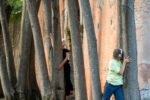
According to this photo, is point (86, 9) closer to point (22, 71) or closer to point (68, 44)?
point (22, 71)

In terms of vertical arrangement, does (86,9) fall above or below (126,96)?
above

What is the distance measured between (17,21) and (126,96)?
43.6 ft

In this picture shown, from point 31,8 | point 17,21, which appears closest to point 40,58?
point 31,8

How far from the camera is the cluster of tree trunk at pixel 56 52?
18.8 ft

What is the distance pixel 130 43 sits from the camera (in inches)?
224

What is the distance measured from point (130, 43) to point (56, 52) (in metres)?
3.75

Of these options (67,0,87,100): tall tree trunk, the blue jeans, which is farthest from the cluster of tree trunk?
the blue jeans

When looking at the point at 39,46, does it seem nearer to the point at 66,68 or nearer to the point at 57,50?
the point at 57,50

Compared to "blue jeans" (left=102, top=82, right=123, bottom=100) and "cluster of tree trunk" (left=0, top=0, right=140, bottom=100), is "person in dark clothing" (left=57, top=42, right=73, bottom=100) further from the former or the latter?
"blue jeans" (left=102, top=82, right=123, bottom=100)

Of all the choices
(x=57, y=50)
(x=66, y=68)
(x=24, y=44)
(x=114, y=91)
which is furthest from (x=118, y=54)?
(x=24, y=44)

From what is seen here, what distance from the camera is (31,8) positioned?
9422 mm

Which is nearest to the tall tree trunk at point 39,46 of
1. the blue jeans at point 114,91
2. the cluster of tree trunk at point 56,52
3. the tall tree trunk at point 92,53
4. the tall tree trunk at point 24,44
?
the cluster of tree trunk at point 56,52

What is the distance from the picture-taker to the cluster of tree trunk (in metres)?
5.74

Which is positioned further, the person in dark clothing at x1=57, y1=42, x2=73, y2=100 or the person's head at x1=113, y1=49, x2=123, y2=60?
the person in dark clothing at x1=57, y1=42, x2=73, y2=100
